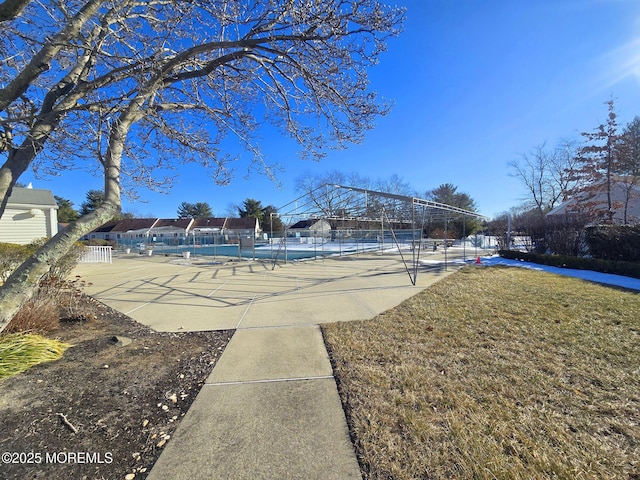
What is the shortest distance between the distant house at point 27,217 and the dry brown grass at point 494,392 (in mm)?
17621

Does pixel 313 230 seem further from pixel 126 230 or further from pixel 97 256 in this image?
pixel 126 230

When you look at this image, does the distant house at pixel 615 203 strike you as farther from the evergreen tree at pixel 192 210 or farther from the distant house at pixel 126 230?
the evergreen tree at pixel 192 210

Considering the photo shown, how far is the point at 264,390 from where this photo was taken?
255cm

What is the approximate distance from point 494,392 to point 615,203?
17092 mm

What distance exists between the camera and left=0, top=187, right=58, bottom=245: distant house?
13242 mm

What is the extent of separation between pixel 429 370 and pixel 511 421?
860 millimetres

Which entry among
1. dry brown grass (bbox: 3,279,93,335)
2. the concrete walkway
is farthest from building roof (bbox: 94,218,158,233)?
dry brown grass (bbox: 3,279,93,335)

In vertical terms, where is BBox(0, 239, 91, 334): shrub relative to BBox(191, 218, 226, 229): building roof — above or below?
below

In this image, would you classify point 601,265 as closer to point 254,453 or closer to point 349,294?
point 349,294

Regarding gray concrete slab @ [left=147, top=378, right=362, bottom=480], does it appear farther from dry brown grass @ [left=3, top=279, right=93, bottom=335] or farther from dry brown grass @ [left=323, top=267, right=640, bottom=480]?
dry brown grass @ [left=3, top=279, right=93, bottom=335]

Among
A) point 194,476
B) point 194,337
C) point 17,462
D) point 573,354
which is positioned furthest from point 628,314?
point 17,462

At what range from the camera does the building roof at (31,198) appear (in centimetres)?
1364

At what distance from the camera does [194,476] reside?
5.39ft


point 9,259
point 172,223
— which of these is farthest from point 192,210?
point 9,259
